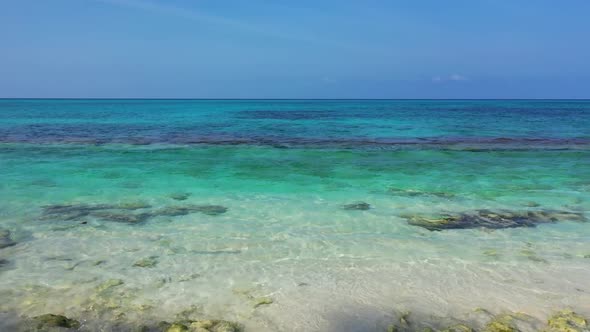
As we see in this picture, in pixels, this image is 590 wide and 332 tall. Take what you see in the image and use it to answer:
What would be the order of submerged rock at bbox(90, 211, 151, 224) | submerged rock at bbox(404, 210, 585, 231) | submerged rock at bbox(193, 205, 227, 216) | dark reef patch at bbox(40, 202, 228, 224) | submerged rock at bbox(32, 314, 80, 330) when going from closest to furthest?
submerged rock at bbox(32, 314, 80, 330)
submerged rock at bbox(404, 210, 585, 231)
submerged rock at bbox(90, 211, 151, 224)
dark reef patch at bbox(40, 202, 228, 224)
submerged rock at bbox(193, 205, 227, 216)

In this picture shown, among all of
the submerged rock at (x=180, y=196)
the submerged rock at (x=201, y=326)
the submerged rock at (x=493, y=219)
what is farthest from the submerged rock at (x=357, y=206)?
the submerged rock at (x=201, y=326)

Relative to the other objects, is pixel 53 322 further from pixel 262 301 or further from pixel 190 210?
pixel 190 210

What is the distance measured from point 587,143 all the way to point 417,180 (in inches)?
580

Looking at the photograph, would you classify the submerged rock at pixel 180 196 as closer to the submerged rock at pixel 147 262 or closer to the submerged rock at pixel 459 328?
the submerged rock at pixel 147 262

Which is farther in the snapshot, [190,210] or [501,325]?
[190,210]

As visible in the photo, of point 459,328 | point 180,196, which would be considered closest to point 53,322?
point 459,328

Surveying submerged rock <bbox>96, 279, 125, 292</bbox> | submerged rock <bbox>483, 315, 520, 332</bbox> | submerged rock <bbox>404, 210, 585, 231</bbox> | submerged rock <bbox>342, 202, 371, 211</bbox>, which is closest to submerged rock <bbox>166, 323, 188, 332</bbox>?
submerged rock <bbox>96, 279, 125, 292</bbox>

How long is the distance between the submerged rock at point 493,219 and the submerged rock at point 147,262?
4.66 meters

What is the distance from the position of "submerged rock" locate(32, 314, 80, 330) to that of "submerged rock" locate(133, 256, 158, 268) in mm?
1651

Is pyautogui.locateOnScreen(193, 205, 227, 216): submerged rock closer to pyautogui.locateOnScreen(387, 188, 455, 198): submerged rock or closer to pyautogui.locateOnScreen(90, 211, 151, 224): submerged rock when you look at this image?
pyautogui.locateOnScreen(90, 211, 151, 224): submerged rock

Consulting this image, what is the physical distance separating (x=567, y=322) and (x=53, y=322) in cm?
525

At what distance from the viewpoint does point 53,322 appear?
14.9 ft

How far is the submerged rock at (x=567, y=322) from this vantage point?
15.1ft

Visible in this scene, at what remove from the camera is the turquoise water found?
16.8 feet
